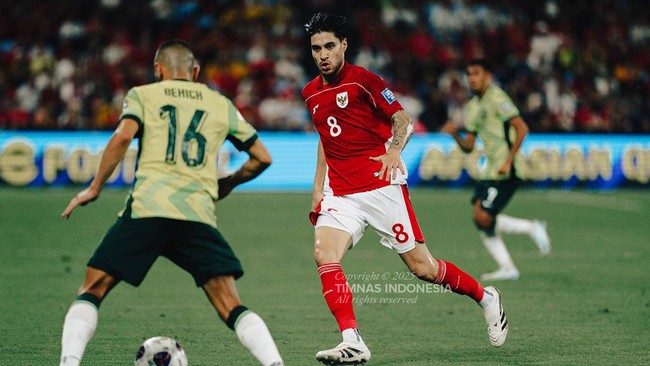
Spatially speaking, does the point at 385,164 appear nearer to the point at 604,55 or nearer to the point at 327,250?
the point at 327,250

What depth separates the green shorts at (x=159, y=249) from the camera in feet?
18.2

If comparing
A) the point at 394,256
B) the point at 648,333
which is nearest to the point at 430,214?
A: the point at 394,256

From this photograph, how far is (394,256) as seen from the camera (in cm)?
1299

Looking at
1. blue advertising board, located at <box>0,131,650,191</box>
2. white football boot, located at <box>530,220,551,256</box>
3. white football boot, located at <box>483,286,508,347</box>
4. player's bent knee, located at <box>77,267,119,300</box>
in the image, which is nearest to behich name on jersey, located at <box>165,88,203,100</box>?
player's bent knee, located at <box>77,267,119,300</box>

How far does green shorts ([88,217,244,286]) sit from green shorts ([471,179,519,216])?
19.9 ft

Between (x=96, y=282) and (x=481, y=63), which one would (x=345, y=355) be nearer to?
(x=96, y=282)

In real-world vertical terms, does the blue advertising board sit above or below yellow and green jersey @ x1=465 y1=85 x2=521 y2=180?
below

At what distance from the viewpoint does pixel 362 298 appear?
980 centimetres

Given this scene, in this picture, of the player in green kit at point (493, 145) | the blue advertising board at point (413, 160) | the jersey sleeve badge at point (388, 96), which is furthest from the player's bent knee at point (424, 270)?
the blue advertising board at point (413, 160)

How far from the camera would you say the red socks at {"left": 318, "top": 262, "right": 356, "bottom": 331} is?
6.68 metres

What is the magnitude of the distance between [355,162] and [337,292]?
3.17 feet

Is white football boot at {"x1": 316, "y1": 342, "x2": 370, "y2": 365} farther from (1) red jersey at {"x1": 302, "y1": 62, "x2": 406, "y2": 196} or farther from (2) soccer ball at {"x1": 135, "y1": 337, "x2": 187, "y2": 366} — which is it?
(1) red jersey at {"x1": 302, "y1": 62, "x2": 406, "y2": 196}

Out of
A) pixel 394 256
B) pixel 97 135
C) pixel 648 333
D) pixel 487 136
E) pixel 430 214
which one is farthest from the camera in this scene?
pixel 97 135

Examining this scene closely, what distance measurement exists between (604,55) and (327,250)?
68.4ft
